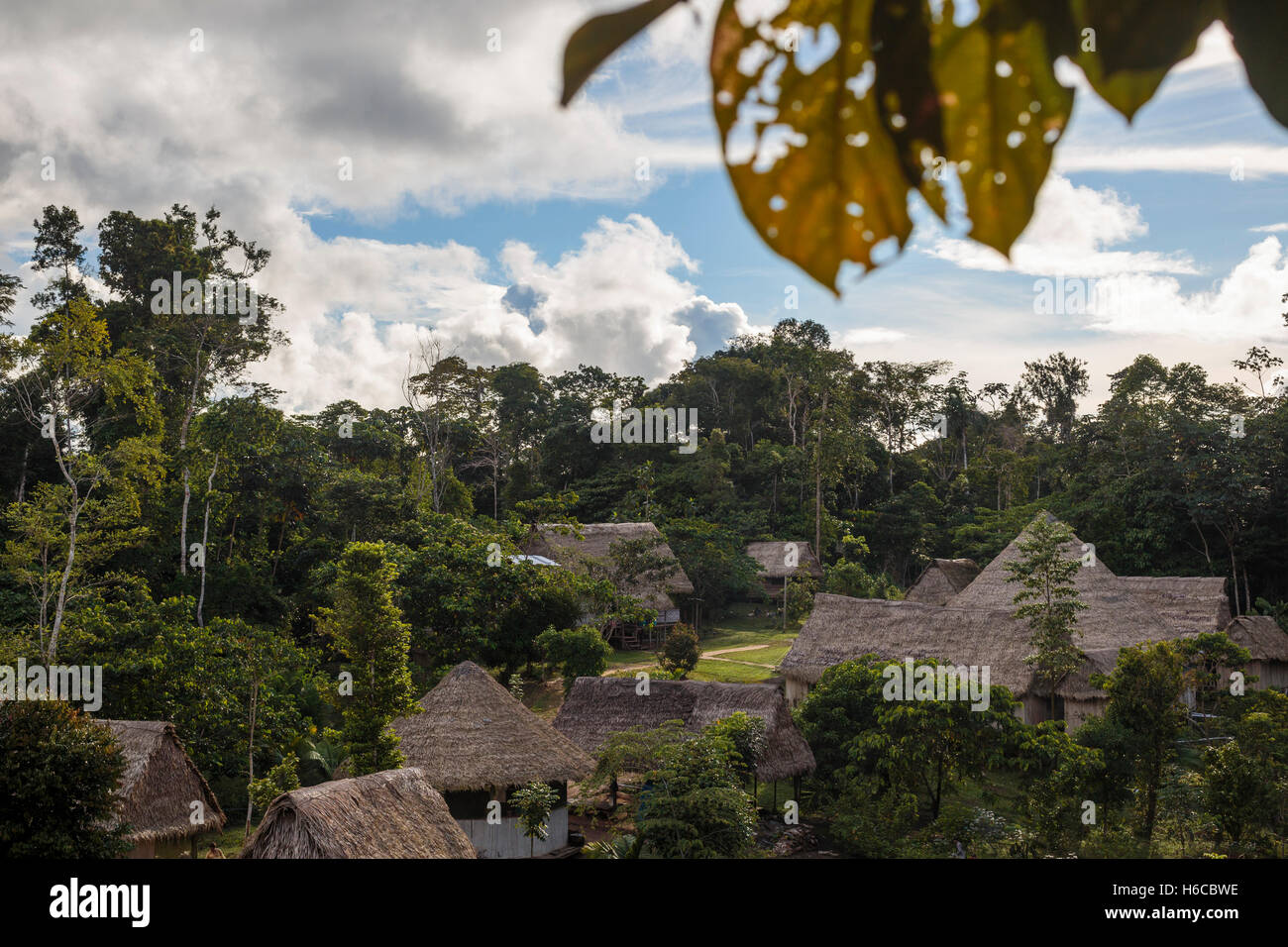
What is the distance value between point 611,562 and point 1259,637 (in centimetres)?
1312

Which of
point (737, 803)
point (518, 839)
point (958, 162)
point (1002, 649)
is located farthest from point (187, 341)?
point (958, 162)

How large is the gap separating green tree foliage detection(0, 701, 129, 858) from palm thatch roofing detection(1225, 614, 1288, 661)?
56.5ft

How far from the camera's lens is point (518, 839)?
9742mm

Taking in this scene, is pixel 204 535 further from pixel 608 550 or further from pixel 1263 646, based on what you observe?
pixel 1263 646

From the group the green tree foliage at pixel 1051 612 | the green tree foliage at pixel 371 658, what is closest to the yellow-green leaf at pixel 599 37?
the green tree foliage at pixel 371 658

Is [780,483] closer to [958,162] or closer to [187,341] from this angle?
[187,341]

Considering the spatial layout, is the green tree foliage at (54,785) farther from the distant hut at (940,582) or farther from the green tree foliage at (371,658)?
the distant hut at (940,582)

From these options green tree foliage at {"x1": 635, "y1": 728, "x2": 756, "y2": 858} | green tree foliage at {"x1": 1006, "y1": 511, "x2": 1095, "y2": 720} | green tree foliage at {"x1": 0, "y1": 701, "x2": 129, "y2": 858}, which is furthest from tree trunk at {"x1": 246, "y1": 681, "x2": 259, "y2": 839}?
green tree foliage at {"x1": 1006, "y1": 511, "x2": 1095, "y2": 720}

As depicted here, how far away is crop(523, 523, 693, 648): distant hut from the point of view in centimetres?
2062

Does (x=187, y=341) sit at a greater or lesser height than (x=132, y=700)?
greater

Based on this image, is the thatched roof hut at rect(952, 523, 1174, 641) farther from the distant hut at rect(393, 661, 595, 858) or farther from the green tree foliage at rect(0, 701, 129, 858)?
the green tree foliage at rect(0, 701, 129, 858)

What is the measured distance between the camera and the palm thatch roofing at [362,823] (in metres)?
6.62

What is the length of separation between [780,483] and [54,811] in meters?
23.1
